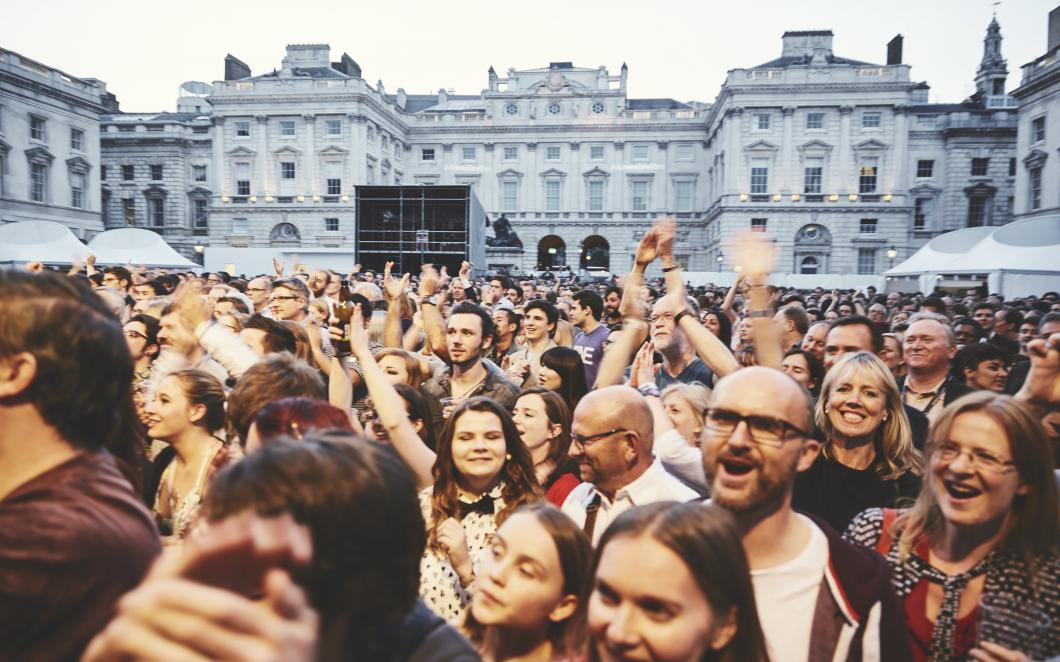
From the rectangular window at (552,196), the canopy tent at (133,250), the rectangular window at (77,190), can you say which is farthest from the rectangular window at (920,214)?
the rectangular window at (77,190)

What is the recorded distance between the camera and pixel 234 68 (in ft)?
194

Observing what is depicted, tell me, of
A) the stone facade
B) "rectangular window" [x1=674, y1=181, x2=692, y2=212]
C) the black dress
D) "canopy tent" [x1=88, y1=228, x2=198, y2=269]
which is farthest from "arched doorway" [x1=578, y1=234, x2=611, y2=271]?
the black dress

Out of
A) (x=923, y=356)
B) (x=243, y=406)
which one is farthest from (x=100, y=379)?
(x=923, y=356)

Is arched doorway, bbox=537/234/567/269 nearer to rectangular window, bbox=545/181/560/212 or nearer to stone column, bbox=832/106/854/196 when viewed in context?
rectangular window, bbox=545/181/560/212

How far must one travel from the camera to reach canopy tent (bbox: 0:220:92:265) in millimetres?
19328

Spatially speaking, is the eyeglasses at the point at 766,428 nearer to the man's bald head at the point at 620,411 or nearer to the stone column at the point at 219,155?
the man's bald head at the point at 620,411

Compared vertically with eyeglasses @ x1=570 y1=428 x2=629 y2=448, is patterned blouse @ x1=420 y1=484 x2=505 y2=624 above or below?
below

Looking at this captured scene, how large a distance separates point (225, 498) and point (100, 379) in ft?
2.25

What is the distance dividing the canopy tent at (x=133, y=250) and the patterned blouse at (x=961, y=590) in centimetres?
2509

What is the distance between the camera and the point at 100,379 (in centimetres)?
162

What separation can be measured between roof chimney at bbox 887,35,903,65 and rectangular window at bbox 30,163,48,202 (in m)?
60.6

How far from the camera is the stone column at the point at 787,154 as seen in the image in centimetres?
4731

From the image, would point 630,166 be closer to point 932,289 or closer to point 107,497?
point 932,289

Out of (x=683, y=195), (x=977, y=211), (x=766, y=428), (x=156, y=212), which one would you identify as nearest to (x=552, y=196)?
(x=683, y=195)
